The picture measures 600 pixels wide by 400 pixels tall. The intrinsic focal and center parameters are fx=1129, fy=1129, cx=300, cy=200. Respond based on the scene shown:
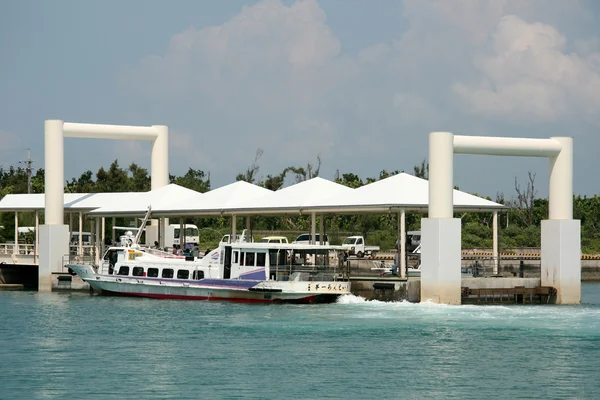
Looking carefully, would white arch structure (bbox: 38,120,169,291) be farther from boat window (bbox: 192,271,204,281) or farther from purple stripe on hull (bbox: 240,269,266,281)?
purple stripe on hull (bbox: 240,269,266,281)

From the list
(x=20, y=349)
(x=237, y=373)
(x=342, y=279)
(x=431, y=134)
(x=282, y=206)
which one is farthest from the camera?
(x=282, y=206)

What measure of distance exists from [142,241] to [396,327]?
36.0 meters

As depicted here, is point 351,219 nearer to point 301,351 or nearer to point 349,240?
point 349,240

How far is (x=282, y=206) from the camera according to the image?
4906 cm

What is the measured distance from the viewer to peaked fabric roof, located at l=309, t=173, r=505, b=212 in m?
45.2

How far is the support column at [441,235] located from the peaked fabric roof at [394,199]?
2989mm

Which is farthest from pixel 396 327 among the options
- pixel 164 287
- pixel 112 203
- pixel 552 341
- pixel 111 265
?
pixel 112 203

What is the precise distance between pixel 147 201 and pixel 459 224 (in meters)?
19.6

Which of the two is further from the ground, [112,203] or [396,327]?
[112,203]

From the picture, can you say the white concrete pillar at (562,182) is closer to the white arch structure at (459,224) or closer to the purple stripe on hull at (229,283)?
the white arch structure at (459,224)

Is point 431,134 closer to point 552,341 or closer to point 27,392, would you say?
point 552,341

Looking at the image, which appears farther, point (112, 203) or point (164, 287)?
point (112, 203)

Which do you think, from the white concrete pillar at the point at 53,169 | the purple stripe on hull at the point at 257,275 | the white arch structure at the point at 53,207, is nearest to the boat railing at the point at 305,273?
the purple stripe on hull at the point at 257,275

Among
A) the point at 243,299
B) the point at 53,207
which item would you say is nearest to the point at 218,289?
the point at 243,299
